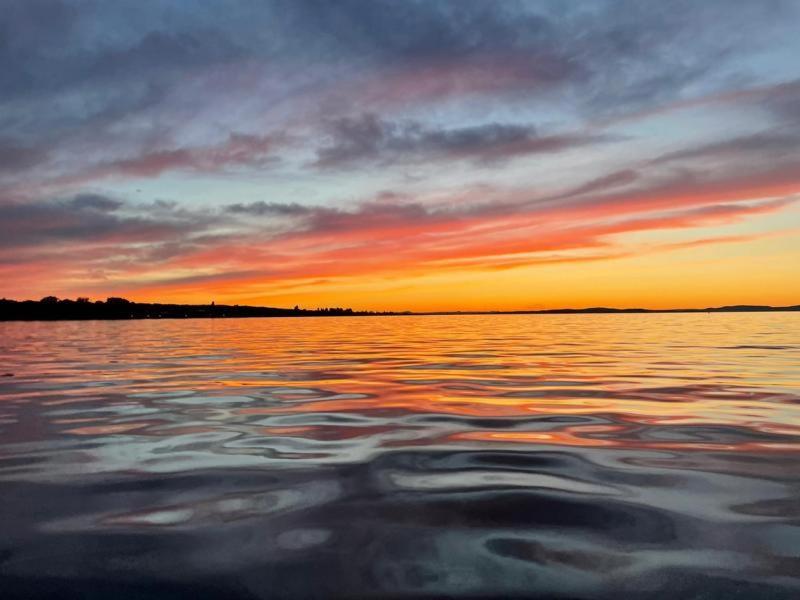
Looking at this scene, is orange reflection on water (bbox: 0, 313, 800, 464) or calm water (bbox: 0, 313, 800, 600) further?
orange reflection on water (bbox: 0, 313, 800, 464)

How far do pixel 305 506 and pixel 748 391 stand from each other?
1060cm

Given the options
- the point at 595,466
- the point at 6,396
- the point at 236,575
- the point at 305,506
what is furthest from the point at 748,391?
the point at 6,396

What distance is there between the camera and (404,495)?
5.21 metres

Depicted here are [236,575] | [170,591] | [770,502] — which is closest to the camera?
[170,591]

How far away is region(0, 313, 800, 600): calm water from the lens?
354 cm

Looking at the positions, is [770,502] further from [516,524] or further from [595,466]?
[516,524]

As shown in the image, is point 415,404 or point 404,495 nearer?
point 404,495

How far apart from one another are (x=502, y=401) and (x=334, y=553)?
717cm

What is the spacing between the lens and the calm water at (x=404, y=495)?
354cm

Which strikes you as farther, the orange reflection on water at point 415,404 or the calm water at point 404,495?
the orange reflection on water at point 415,404

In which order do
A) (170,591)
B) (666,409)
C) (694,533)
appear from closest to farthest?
(170,591) < (694,533) < (666,409)

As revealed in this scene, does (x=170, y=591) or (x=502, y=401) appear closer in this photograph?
(x=170, y=591)

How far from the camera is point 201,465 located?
6305mm

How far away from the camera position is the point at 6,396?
39.7ft
